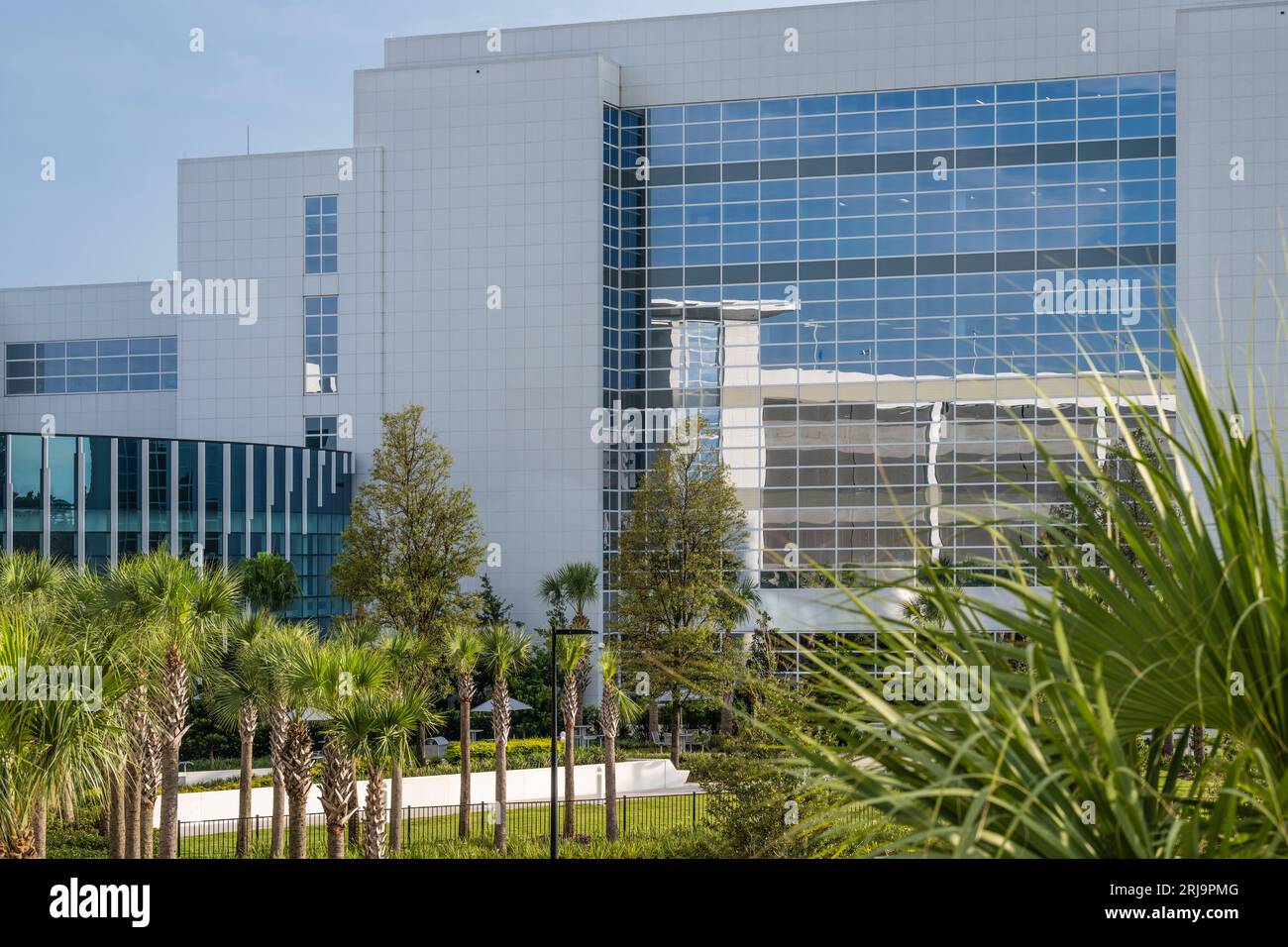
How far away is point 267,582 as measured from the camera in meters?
42.8

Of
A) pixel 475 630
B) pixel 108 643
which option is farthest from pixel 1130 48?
pixel 108 643

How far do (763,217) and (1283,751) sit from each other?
48.4 metres

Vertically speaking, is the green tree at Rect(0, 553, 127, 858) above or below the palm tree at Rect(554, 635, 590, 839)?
above

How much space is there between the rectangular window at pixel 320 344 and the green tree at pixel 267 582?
12.0m

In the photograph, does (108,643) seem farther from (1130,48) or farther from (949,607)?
(1130,48)

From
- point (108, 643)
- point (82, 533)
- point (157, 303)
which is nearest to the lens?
point (108, 643)

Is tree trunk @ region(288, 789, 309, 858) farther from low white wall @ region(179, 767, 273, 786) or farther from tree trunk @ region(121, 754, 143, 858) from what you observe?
low white wall @ region(179, 767, 273, 786)

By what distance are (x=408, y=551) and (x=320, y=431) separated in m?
19.6

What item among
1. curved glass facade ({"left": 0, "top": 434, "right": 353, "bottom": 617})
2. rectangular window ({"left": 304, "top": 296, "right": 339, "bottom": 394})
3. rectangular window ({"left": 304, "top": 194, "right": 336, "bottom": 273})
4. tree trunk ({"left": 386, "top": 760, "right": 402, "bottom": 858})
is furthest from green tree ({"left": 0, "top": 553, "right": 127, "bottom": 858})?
rectangular window ({"left": 304, "top": 194, "right": 336, "bottom": 273})

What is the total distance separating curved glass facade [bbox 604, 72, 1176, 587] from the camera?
161 feet

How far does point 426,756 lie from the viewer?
127 feet

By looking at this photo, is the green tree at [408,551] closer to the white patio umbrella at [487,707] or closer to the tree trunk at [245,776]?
the white patio umbrella at [487,707]

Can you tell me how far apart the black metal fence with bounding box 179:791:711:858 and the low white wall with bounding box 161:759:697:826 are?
503mm

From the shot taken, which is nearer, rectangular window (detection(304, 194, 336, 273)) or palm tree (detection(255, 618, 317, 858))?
palm tree (detection(255, 618, 317, 858))
